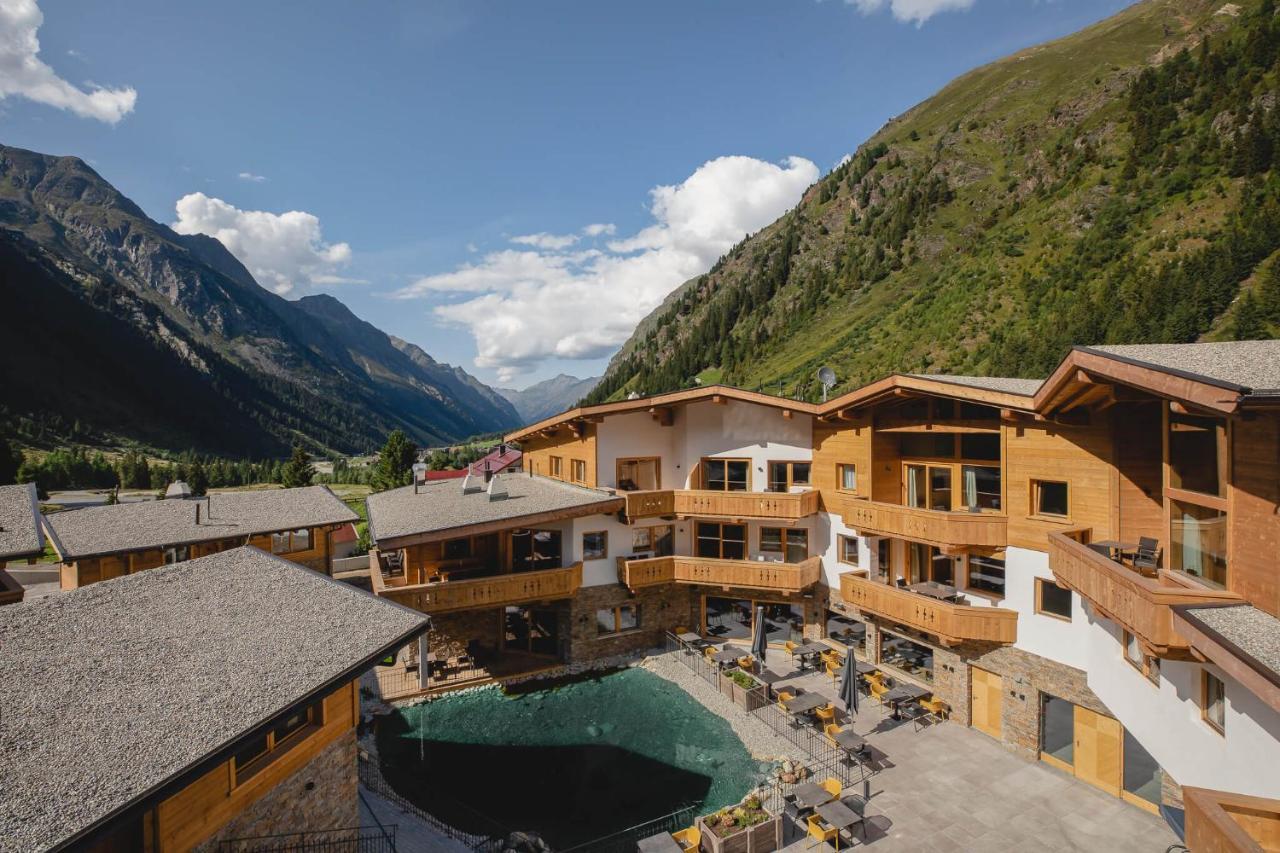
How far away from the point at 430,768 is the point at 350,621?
8.09 meters

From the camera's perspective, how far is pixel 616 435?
79.5ft

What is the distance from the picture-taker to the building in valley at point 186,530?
2094 centimetres

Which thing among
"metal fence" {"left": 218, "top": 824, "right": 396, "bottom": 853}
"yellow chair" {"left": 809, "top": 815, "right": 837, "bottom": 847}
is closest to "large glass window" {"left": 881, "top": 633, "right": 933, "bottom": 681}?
"yellow chair" {"left": 809, "top": 815, "right": 837, "bottom": 847}

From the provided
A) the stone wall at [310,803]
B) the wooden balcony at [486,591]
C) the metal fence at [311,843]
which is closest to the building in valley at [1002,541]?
the wooden balcony at [486,591]

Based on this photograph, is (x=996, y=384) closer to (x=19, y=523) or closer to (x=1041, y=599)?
(x=1041, y=599)

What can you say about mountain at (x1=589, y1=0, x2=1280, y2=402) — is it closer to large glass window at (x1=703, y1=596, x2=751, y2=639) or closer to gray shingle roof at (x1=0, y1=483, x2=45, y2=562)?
large glass window at (x1=703, y1=596, x2=751, y2=639)

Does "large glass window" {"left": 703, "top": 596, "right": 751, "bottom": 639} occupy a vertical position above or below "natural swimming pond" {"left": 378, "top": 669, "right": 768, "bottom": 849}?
above

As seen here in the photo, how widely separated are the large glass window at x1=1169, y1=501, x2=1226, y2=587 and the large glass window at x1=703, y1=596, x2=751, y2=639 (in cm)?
1547

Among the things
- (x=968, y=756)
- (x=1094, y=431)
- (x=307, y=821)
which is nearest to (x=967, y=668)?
(x=968, y=756)

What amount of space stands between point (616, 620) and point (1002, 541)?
1378 cm

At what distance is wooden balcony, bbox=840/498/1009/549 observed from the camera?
639 inches

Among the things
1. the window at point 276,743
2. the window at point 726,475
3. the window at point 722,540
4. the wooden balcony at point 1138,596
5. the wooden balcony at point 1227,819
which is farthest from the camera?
the window at point 726,475

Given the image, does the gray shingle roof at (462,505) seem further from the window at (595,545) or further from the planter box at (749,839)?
the planter box at (749,839)

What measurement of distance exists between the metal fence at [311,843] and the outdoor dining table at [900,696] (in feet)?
45.6
